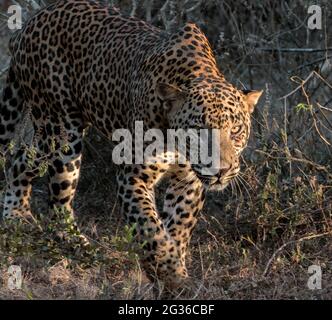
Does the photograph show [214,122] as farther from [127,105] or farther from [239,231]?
[239,231]

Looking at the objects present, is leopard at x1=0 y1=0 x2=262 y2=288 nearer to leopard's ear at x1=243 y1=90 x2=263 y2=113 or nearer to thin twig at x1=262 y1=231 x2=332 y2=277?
leopard's ear at x1=243 y1=90 x2=263 y2=113

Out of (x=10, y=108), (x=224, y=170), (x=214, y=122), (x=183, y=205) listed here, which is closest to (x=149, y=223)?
(x=183, y=205)

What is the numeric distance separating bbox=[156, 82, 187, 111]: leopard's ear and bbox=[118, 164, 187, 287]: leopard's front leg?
431 mm

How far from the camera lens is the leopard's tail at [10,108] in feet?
Answer: 25.7

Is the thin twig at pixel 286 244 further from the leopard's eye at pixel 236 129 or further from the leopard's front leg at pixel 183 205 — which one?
the leopard's eye at pixel 236 129

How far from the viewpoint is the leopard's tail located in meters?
7.82

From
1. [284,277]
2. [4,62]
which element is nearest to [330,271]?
[284,277]

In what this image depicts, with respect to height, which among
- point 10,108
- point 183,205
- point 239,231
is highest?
point 10,108

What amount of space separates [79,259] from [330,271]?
4.99ft

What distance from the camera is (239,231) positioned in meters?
7.32

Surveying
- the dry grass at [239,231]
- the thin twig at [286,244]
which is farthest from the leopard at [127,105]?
the thin twig at [286,244]

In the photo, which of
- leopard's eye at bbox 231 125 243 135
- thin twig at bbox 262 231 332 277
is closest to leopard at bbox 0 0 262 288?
leopard's eye at bbox 231 125 243 135

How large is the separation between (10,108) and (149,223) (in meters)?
1.73

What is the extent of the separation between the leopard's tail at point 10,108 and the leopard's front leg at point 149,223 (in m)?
1.31
